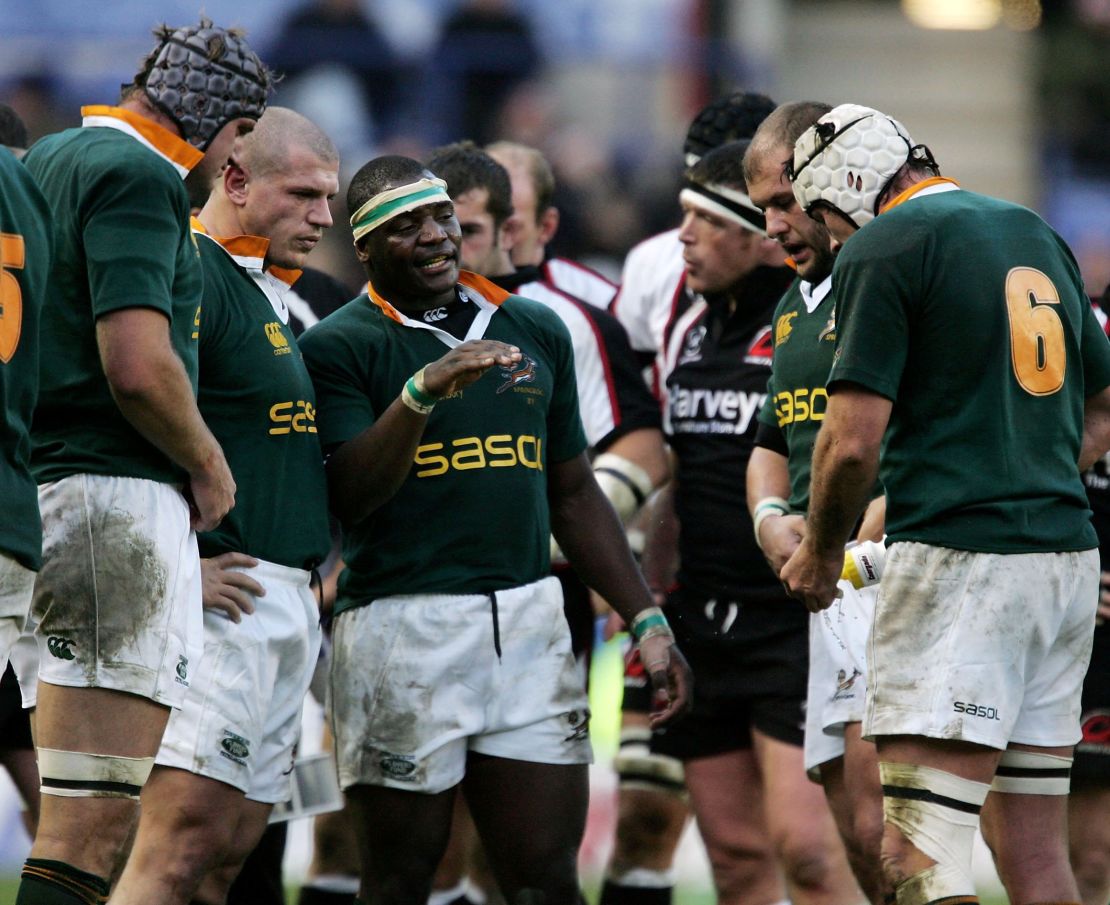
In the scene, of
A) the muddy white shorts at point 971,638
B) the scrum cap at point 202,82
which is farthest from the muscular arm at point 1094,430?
the scrum cap at point 202,82

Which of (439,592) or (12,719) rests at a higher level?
(439,592)

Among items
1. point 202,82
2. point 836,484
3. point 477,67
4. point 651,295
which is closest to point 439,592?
point 836,484

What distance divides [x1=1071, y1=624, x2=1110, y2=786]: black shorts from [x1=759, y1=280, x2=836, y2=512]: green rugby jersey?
142 centimetres

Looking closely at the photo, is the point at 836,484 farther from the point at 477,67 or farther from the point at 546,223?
the point at 477,67

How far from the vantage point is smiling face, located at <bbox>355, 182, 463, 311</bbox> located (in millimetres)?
4914

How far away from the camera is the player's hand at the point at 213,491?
4.20m

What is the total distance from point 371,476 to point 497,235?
1794 mm

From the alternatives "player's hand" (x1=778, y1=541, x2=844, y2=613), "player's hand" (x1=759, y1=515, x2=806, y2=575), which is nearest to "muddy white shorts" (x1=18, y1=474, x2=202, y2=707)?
"player's hand" (x1=778, y1=541, x2=844, y2=613)

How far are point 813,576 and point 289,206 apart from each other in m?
1.72

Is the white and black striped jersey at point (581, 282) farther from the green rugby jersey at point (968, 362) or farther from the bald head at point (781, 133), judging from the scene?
the green rugby jersey at point (968, 362)

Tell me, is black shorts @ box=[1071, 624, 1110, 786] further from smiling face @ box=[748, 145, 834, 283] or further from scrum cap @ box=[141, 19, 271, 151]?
scrum cap @ box=[141, 19, 271, 151]

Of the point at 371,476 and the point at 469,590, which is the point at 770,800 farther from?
the point at 371,476

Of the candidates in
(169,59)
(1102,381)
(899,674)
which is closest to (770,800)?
(899,674)

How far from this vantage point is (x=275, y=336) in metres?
4.75
